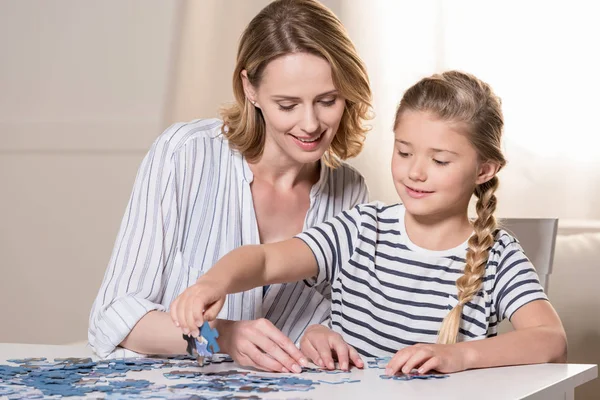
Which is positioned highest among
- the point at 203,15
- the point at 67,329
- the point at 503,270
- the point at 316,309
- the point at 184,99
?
the point at 203,15

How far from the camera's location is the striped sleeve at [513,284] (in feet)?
5.55

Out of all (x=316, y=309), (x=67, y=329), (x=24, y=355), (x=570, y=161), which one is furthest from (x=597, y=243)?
(x=67, y=329)

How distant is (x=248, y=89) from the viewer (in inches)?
85.7

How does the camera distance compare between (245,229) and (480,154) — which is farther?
(245,229)

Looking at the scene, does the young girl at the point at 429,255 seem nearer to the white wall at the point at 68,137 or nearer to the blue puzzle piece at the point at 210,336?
the blue puzzle piece at the point at 210,336

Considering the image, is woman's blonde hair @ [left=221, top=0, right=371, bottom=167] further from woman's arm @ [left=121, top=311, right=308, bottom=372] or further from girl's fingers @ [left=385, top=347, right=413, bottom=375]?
girl's fingers @ [left=385, top=347, right=413, bottom=375]

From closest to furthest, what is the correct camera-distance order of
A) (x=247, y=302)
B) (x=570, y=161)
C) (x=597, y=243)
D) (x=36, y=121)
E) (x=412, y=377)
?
(x=412, y=377) < (x=247, y=302) < (x=597, y=243) < (x=570, y=161) < (x=36, y=121)

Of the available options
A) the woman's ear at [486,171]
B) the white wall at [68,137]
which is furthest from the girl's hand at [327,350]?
the white wall at [68,137]

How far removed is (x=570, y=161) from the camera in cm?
351

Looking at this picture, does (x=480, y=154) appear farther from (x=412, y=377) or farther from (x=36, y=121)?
(x=36, y=121)

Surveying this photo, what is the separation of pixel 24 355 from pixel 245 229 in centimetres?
74

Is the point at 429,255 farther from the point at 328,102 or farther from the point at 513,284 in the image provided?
the point at 328,102

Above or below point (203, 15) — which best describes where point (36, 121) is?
below

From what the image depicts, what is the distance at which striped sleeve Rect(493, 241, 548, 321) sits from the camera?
5.55 feet
